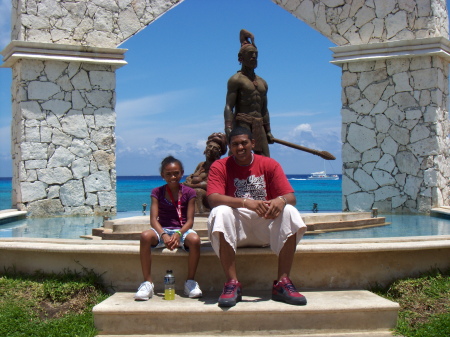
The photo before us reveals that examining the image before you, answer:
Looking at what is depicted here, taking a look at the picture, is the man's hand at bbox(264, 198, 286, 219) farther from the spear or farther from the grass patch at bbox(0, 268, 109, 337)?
the spear

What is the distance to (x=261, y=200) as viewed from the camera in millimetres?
4504

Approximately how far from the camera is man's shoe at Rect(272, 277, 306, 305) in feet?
13.9

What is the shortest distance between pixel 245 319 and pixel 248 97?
336 centimetres

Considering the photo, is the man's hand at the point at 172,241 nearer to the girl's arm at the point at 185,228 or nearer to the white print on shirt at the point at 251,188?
the girl's arm at the point at 185,228

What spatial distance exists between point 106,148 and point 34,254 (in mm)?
5588

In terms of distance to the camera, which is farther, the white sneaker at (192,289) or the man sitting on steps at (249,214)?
the white sneaker at (192,289)

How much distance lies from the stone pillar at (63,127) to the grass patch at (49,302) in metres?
5.10

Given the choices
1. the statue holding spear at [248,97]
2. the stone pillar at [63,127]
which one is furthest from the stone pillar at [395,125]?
the stone pillar at [63,127]

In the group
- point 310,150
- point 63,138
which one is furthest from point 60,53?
point 310,150

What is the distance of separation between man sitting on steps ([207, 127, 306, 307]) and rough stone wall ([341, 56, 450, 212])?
622 centimetres

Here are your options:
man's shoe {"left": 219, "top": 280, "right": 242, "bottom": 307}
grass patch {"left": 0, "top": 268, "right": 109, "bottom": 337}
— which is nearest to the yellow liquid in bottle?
man's shoe {"left": 219, "top": 280, "right": 242, "bottom": 307}

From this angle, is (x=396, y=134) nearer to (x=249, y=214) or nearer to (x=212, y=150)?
(x=212, y=150)

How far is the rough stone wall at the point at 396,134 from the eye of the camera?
10.1 m

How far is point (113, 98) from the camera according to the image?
10586 mm
